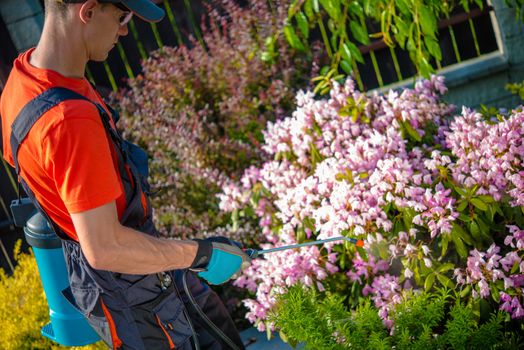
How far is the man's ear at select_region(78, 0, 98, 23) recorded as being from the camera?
214 centimetres

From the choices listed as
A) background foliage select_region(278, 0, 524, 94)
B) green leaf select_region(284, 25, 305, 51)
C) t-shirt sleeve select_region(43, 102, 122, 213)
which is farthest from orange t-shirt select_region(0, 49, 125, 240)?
green leaf select_region(284, 25, 305, 51)

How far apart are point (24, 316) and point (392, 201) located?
2270 millimetres

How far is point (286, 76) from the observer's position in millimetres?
5062

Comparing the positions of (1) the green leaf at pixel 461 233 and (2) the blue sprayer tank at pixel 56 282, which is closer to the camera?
(2) the blue sprayer tank at pixel 56 282

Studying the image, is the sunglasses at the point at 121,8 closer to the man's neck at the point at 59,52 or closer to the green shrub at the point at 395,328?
the man's neck at the point at 59,52

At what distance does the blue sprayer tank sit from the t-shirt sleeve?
967mm

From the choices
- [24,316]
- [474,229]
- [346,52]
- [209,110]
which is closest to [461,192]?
[474,229]

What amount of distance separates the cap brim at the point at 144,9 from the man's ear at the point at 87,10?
9 centimetres

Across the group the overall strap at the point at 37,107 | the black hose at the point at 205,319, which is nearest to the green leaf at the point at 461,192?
the black hose at the point at 205,319

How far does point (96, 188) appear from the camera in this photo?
2.04 meters

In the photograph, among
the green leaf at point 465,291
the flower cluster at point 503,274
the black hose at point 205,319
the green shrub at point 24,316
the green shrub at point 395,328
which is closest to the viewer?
the green shrub at point 395,328

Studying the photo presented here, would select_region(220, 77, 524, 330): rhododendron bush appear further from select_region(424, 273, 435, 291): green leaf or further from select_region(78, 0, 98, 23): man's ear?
select_region(78, 0, 98, 23): man's ear

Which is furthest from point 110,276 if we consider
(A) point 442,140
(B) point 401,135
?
(A) point 442,140

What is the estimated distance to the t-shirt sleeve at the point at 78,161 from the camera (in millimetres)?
2016
